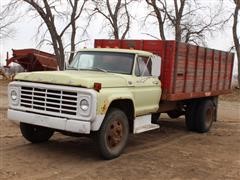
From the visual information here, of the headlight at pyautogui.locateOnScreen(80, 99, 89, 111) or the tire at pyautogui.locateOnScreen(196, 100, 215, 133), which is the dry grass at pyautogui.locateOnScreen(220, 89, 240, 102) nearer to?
the tire at pyautogui.locateOnScreen(196, 100, 215, 133)

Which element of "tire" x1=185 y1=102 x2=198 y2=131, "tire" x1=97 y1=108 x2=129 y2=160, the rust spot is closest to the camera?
the rust spot

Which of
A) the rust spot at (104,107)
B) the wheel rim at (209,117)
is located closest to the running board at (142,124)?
Answer: the rust spot at (104,107)

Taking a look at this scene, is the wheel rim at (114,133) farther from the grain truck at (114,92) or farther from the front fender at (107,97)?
the front fender at (107,97)

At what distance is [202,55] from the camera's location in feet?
39.3

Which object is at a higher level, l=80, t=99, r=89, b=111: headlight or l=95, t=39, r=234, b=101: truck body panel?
l=95, t=39, r=234, b=101: truck body panel

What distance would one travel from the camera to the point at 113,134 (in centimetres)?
834

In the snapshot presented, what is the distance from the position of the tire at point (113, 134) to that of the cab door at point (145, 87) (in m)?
0.66

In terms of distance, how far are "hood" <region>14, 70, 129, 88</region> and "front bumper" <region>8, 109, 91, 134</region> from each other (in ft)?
2.03

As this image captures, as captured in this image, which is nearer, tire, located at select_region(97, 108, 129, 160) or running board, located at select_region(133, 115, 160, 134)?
tire, located at select_region(97, 108, 129, 160)

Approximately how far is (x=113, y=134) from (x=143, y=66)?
1.92 m

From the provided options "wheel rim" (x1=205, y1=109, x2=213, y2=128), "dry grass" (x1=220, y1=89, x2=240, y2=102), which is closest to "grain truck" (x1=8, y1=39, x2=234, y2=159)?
"wheel rim" (x1=205, y1=109, x2=213, y2=128)

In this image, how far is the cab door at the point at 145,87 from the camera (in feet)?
30.0

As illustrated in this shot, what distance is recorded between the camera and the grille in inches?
310

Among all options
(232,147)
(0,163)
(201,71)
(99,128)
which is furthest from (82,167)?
(201,71)
